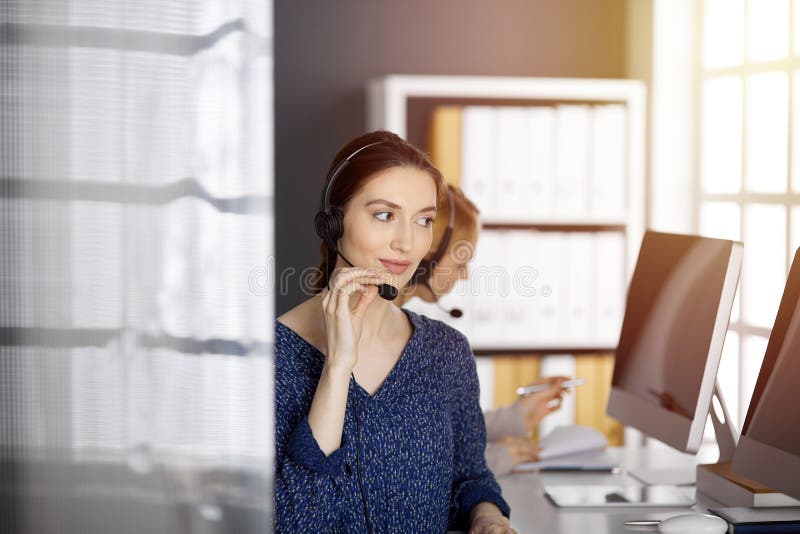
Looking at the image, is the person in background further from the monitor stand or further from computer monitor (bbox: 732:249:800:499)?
computer monitor (bbox: 732:249:800:499)

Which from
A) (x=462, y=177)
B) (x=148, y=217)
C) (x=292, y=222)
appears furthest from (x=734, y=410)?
(x=148, y=217)

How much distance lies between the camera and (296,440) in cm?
129

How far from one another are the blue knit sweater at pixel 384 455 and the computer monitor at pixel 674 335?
0.35 metres

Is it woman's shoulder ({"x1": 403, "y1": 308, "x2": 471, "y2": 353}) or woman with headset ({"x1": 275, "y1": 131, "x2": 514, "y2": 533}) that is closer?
woman with headset ({"x1": 275, "y1": 131, "x2": 514, "y2": 533})

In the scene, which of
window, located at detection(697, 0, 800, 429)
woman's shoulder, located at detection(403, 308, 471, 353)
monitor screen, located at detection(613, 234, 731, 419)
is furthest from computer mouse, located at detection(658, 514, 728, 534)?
window, located at detection(697, 0, 800, 429)

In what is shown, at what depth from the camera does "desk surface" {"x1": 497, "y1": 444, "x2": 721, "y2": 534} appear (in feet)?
4.82

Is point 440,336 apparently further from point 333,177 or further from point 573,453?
point 573,453

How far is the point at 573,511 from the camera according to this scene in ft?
5.11

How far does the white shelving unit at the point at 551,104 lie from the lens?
2.77 meters

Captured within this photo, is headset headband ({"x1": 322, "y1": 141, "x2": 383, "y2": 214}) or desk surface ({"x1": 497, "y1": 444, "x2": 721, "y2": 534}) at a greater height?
headset headband ({"x1": 322, "y1": 141, "x2": 383, "y2": 214})

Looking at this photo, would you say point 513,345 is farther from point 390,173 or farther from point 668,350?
point 390,173

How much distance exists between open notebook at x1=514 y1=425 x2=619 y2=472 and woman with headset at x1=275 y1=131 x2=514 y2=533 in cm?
38

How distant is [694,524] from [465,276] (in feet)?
3.10

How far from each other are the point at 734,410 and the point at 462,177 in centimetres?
105
